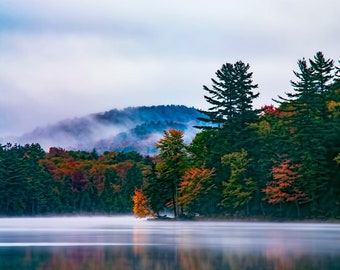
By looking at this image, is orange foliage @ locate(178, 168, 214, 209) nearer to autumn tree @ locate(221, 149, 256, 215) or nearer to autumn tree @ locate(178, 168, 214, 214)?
autumn tree @ locate(178, 168, 214, 214)

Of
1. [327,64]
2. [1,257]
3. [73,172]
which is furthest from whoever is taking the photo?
[73,172]

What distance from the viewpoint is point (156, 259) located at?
21188 mm

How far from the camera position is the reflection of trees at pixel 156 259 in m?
19.0

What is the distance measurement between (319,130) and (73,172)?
3056 inches

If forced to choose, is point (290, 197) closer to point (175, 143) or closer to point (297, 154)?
point (297, 154)

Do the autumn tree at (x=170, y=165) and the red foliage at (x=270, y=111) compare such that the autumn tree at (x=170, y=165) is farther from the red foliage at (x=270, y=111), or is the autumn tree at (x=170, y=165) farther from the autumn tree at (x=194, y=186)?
the red foliage at (x=270, y=111)

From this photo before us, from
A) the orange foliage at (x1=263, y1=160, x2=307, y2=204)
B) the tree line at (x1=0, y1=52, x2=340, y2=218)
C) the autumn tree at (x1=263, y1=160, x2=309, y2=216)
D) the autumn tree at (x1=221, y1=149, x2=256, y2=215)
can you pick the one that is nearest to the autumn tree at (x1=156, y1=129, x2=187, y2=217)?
the tree line at (x1=0, y1=52, x2=340, y2=218)

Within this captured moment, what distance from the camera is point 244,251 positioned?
23984 mm

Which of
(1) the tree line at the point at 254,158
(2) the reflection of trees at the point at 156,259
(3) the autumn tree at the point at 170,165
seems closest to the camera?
(2) the reflection of trees at the point at 156,259

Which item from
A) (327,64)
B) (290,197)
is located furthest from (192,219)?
(327,64)

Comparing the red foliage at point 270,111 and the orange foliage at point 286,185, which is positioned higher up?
the red foliage at point 270,111

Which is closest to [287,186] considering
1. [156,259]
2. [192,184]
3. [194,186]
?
[194,186]

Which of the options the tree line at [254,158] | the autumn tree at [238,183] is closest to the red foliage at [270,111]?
the tree line at [254,158]

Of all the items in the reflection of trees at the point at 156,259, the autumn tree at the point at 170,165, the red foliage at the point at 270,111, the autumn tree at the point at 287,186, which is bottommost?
the reflection of trees at the point at 156,259
